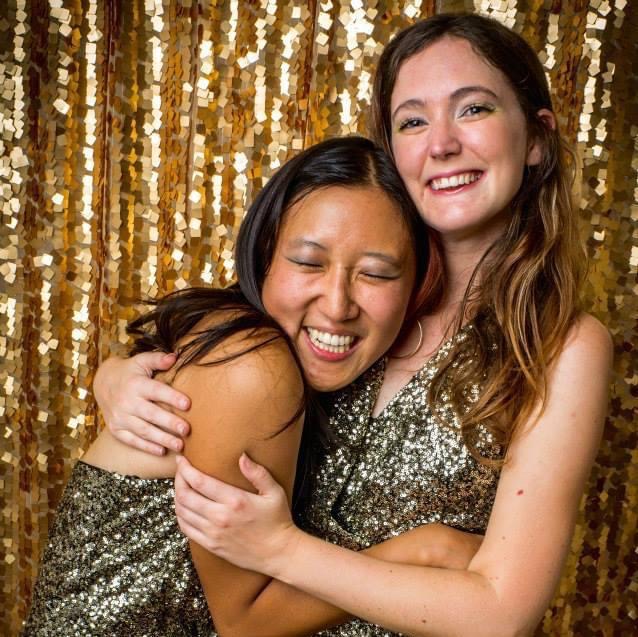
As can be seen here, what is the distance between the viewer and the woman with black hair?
1.17 meters

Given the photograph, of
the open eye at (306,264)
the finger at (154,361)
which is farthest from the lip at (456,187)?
the finger at (154,361)

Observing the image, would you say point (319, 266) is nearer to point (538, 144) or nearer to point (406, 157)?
point (406, 157)

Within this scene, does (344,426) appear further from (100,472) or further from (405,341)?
(100,472)

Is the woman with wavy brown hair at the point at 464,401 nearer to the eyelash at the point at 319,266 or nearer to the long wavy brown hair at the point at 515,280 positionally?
the long wavy brown hair at the point at 515,280

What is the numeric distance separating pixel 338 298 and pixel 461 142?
32cm

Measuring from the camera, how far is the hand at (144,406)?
120 centimetres

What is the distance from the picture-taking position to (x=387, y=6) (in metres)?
1.98

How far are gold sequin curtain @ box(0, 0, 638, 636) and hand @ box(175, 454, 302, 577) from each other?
3.14 feet

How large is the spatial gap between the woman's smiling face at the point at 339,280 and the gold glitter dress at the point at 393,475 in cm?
11

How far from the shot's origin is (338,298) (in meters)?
1.25

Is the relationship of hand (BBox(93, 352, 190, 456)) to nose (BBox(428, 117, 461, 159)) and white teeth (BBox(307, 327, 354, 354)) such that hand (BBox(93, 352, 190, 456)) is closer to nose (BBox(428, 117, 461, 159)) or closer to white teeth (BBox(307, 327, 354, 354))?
white teeth (BBox(307, 327, 354, 354))

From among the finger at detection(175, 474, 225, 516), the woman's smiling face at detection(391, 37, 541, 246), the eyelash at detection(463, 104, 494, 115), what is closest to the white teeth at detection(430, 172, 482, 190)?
the woman's smiling face at detection(391, 37, 541, 246)

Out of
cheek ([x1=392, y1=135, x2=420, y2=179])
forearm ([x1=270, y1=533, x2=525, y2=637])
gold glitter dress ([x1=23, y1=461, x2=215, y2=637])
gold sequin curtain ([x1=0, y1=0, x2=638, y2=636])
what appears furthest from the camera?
gold sequin curtain ([x1=0, y1=0, x2=638, y2=636])

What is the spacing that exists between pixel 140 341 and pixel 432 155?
23.2 inches
